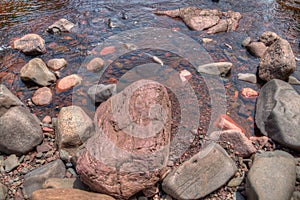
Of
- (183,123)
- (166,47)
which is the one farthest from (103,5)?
(183,123)

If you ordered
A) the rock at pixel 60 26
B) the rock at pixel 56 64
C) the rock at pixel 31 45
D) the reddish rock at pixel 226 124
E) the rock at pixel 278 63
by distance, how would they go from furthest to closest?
the rock at pixel 60 26
the rock at pixel 31 45
the rock at pixel 56 64
the rock at pixel 278 63
the reddish rock at pixel 226 124

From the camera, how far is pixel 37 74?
15.6ft

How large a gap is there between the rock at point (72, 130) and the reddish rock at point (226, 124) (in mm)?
1840

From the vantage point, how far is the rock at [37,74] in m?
4.74

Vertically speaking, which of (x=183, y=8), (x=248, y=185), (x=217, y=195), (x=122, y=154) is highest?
(x=183, y=8)

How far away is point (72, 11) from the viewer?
7066 millimetres

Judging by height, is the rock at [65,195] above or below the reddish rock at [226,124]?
above

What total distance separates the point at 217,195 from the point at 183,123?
49.5 inches

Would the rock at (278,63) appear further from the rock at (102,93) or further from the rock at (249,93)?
the rock at (102,93)

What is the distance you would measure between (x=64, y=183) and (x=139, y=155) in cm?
92

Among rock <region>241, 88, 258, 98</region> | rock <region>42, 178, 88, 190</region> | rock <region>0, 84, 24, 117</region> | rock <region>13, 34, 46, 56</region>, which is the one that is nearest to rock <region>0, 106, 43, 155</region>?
rock <region>0, 84, 24, 117</region>

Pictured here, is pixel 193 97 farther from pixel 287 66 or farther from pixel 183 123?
pixel 287 66

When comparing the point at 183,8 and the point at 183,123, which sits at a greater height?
the point at 183,8

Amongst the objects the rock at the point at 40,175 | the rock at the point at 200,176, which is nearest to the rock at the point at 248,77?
the rock at the point at 200,176
